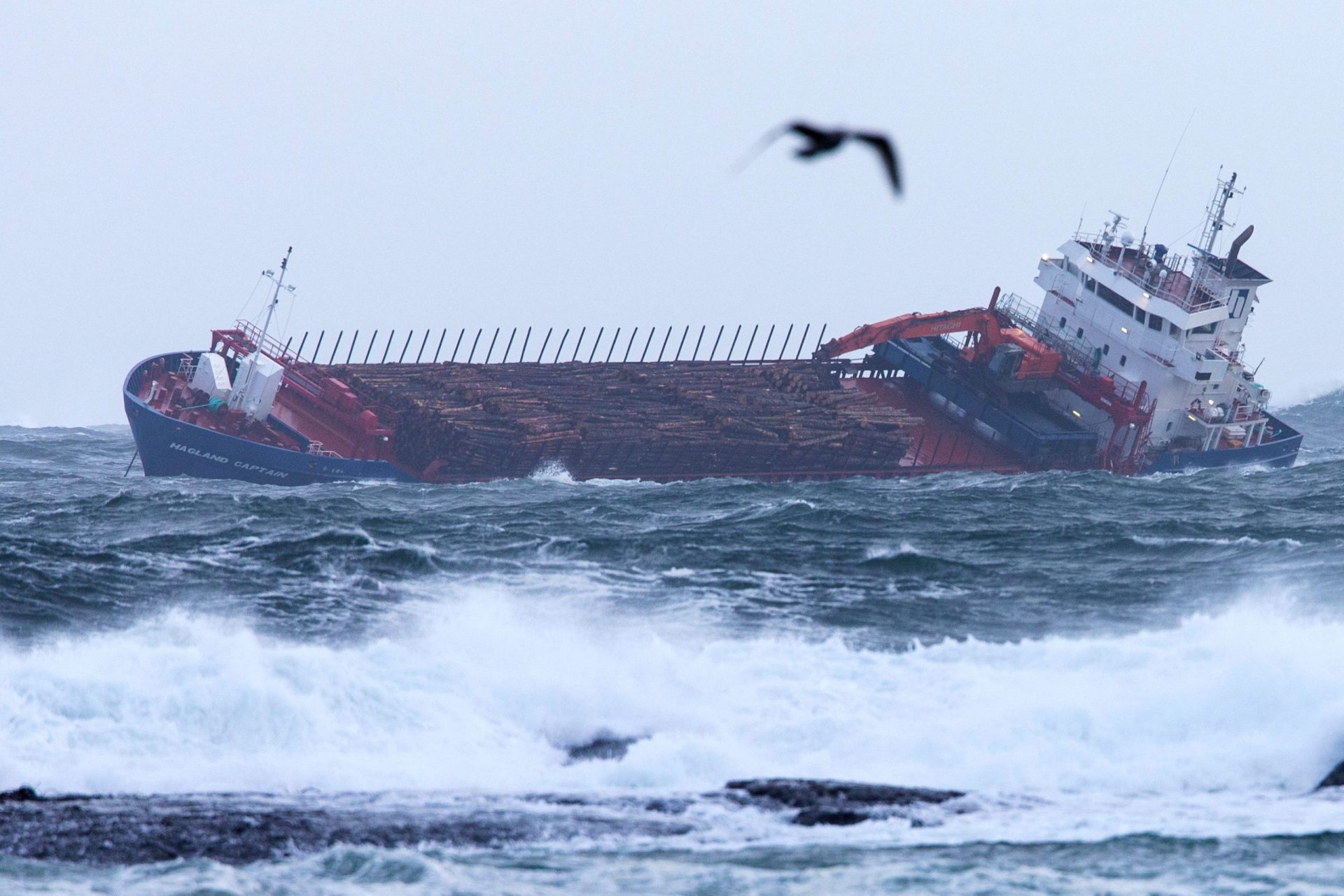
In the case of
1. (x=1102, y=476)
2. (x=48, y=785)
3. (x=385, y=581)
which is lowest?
(x=48, y=785)

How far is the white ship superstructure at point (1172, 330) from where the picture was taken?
2272 inches

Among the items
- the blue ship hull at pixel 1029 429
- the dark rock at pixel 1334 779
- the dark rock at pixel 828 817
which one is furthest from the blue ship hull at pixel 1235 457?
the dark rock at pixel 828 817

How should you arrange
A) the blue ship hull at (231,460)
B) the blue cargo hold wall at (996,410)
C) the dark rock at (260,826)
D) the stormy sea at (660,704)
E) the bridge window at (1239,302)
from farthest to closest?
the bridge window at (1239,302), the blue cargo hold wall at (996,410), the blue ship hull at (231,460), the stormy sea at (660,704), the dark rock at (260,826)

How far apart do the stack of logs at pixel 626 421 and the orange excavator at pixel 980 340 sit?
1736mm

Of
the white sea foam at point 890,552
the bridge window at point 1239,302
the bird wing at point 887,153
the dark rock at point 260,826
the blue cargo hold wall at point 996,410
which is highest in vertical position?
the bridge window at point 1239,302

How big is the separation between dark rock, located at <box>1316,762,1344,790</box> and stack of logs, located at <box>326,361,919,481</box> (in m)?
27.1

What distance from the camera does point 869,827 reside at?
23234 millimetres

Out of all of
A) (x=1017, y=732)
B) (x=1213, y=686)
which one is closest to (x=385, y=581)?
(x=1017, y=732)

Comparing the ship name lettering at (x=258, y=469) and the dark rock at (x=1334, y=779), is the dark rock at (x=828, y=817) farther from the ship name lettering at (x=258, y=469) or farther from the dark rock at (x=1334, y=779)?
the ship name lettering at (x=258, y=469)

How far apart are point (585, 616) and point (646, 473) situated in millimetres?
19278

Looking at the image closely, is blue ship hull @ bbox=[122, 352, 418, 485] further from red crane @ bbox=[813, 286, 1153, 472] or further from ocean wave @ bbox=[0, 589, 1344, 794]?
red crane @ bbox=[813, 286, 1153, 472]

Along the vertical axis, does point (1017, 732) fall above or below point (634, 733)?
above

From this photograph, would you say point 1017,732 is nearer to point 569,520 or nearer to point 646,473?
point 569,520

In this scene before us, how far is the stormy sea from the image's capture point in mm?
22234
